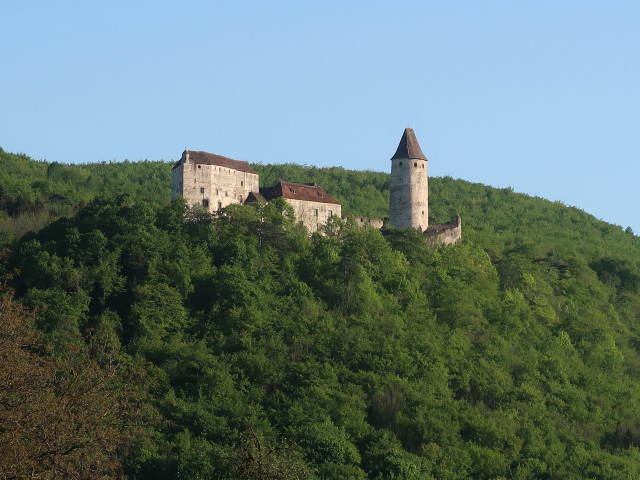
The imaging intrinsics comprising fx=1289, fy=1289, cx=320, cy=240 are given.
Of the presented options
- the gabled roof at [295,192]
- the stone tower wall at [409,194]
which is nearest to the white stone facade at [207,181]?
the gabled roof at [295,192]

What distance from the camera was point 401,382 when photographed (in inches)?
2269

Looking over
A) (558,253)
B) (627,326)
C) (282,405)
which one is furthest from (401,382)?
(558,253)

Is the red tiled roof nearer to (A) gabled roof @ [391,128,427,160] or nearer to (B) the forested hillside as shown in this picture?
(B) the forested hillside

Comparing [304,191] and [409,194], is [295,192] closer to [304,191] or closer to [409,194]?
[304,191]

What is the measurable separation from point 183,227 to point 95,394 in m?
36.4

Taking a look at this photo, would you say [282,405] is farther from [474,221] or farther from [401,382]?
[474,221]

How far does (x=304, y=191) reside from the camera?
68.0m

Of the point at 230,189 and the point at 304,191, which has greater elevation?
the point at 304,191

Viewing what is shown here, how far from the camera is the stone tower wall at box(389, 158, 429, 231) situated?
2640 inches

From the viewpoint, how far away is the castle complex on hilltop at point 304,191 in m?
63.2

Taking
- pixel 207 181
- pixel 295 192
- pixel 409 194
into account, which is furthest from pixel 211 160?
pixel 409 194

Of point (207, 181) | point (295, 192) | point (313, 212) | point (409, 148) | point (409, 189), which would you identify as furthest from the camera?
point (409, 148)

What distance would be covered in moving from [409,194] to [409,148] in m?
3.04

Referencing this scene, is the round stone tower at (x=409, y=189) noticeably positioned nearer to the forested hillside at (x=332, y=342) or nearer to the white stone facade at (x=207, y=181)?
the forested hillside at (x=332, y=342)
